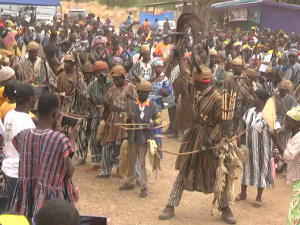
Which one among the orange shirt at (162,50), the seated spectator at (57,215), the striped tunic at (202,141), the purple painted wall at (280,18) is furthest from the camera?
the purple painted wall at (280,18)

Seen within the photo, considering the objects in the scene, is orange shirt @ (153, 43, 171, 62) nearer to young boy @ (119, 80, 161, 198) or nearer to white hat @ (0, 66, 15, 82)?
young boy @ (119, 80, 161, 198)

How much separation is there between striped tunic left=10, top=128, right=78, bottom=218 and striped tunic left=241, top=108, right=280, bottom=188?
11.6 feet

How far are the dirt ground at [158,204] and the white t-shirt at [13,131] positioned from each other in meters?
2.16

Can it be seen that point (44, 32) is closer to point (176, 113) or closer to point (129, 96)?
point (176, 113)

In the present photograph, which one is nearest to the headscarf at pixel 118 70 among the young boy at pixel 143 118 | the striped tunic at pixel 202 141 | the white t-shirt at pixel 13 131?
the young boy at pixel 143 118

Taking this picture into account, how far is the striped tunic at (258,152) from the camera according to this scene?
7105mm

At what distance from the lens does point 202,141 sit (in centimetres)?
619

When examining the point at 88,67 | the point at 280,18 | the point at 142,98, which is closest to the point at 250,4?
the point at 280,18

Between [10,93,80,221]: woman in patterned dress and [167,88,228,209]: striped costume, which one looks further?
[167,88,228,209]: striped costume

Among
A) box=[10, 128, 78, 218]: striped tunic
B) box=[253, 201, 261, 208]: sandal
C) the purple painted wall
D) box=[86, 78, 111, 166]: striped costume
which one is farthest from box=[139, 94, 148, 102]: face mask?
the purple painted wall

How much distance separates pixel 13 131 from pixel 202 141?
2448 millimetres

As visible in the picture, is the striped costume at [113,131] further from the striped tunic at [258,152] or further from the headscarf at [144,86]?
the striped tunic at [258,152]

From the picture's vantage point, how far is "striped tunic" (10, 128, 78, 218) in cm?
405

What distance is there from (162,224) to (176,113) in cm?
451
